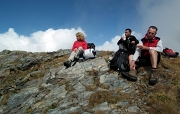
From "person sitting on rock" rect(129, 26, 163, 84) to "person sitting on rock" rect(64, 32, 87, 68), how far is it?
465 cm

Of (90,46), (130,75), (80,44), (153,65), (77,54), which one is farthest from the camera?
(90,46)

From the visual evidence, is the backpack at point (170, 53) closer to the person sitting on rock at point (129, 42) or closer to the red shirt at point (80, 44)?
the person sitting on rock at point (129, 42)

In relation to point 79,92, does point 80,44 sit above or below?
above

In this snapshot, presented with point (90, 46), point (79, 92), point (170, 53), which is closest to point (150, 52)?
point (79, 92)

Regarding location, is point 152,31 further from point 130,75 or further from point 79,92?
point 79,92

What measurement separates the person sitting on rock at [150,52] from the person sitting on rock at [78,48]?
4650 mm

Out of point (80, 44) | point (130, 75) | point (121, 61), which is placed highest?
point (80, 44)

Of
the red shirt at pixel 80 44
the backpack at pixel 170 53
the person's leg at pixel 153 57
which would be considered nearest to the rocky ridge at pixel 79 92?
the person's leg at pixel 153 57

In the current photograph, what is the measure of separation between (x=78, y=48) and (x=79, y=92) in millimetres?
4870

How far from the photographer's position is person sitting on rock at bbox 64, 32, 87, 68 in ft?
45.8

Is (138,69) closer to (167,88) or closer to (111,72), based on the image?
(111,72)

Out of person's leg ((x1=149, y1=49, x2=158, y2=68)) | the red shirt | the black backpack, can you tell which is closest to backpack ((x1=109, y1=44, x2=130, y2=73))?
person's leg ((x1=149, y1=49, x2=158, y2=68))

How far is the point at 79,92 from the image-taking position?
10031 millimetres

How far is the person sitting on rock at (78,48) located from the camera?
14.0m
